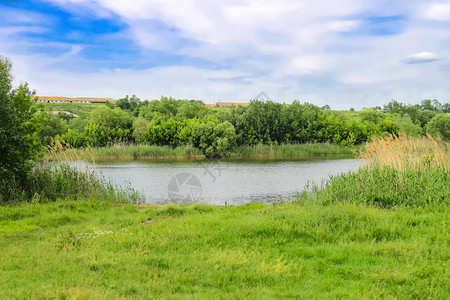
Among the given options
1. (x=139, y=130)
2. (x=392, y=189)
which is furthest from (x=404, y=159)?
(x=139, y=130)

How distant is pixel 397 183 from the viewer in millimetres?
13383

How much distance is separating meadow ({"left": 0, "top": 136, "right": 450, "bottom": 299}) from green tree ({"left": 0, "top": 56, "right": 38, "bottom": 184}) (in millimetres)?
2473

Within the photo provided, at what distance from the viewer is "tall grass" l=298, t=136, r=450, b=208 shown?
40.9ft

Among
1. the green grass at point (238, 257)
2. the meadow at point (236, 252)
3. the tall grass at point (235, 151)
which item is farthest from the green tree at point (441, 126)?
the green grass at point (238, 257)

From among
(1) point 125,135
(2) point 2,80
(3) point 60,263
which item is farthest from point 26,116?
(1) point 125,135

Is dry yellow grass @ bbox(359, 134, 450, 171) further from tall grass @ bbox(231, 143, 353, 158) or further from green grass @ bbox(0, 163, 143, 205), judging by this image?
tall grass @ bbox(231, 143, 353, 158)

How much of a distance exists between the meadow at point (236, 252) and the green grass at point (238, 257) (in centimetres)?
2

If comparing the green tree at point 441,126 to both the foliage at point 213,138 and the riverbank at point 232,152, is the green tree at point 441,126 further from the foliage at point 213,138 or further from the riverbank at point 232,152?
the foliage at point 213,138

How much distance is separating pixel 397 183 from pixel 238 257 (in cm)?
893

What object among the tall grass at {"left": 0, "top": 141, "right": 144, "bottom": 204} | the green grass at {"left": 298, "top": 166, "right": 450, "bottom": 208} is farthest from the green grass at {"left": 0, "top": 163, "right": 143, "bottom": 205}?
the green grass at {"left": 298, "top": 166, "right": 450, "bottom": 208}

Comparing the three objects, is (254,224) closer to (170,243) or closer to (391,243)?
(170,243)

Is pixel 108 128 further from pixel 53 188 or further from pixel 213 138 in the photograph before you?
pixel 53 188

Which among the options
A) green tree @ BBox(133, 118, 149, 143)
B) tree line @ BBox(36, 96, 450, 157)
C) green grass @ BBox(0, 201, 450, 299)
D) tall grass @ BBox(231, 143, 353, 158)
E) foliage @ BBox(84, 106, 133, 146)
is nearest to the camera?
green grass @ BBox(0, 201, 450, 299)

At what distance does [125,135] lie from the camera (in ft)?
198
